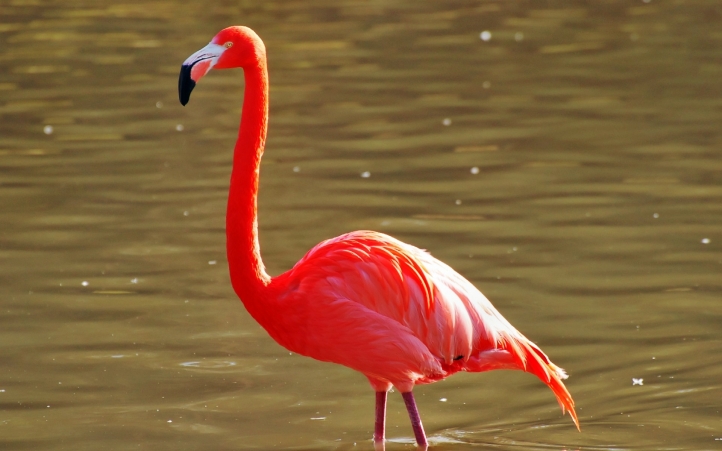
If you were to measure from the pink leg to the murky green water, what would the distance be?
309 millimetres

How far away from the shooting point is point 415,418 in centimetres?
466

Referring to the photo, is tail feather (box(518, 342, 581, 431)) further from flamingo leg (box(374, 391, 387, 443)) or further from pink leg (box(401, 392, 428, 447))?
flamingo leg (box(374, 391, 387, 443))

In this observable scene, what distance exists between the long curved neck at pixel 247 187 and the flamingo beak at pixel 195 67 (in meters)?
0.15

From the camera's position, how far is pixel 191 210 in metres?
8.15

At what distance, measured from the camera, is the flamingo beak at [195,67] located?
13.7 ft

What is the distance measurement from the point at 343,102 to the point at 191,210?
10.4ft

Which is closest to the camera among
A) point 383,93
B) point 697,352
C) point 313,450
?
point 313,450

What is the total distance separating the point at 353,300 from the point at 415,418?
1.87ft

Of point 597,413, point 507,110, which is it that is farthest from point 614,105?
point 597,413

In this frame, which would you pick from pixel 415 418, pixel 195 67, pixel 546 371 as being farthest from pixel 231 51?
pixel 546 371

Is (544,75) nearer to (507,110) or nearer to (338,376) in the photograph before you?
(507,110)

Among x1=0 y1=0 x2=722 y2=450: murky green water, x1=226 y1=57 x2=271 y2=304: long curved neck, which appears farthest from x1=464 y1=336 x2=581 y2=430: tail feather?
x1=226 y1=57 x2=271 y2=304: long curved neck

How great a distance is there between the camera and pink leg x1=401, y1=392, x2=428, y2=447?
464 cm

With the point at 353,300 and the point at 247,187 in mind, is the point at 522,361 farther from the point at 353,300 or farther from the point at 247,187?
the point at 247,187
